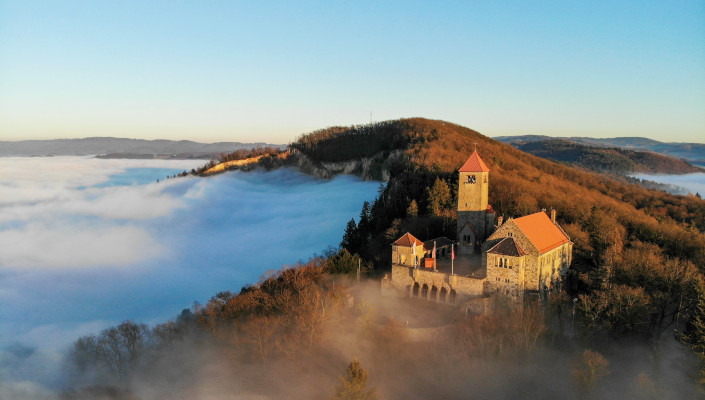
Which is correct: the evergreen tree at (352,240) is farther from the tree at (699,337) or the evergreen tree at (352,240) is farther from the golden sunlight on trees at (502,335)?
the tree at (699,337)

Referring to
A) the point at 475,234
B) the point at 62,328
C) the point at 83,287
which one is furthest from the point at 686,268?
the point at 83,287

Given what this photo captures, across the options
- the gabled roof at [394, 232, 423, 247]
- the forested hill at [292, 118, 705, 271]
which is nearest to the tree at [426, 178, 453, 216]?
the forested hill at [292, 118, 705, 271]

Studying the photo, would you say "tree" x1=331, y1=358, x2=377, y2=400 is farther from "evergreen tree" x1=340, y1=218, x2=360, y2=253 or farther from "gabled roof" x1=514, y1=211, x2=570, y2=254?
"evergreen tree" x1=340, y1=218, x2=360, y2=253

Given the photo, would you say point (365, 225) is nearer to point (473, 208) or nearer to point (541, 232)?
point (473, 208)

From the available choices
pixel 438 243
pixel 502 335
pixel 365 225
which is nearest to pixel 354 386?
pixel 502 335

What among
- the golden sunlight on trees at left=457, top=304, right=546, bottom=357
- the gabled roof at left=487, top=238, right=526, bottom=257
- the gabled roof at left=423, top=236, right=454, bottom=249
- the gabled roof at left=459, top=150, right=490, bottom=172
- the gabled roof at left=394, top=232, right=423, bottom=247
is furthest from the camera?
the gabled roof at left=459, top=150, right=490, bottom=172
